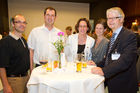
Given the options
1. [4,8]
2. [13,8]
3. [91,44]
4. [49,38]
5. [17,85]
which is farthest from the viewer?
[13,8]

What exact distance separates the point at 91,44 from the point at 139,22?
480 cm

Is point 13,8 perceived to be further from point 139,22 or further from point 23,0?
point 139,22

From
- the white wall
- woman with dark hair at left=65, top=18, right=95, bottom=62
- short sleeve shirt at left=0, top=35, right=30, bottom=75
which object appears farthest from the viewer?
the white wall

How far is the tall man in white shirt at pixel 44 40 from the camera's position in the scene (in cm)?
224

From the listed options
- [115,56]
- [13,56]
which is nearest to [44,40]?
[13,56]

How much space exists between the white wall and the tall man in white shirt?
638 centimetres

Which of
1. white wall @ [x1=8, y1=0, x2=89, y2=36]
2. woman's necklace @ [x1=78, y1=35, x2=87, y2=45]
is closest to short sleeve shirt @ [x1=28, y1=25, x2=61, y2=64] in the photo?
woman's necklace @ [x1=78, y1=35, x2=87, y2=45]

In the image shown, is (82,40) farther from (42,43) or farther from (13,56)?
(13,56)

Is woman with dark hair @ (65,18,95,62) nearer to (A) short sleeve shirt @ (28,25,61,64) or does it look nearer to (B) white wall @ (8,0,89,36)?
(A) short sleeve shirt @ (28,25,61,64)

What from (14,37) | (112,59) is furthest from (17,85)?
(112,59)

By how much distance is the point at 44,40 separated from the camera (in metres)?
2.26

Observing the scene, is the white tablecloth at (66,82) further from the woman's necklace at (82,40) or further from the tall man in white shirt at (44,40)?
the woman's necklace at (82,40)

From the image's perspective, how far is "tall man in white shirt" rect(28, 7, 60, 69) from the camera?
224cm

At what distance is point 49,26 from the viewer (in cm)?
233
